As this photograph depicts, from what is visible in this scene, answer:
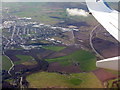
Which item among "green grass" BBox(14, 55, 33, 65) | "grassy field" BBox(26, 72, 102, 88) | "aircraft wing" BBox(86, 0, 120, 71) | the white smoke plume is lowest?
"grassy field" BBox(26, 72, 102, 88)

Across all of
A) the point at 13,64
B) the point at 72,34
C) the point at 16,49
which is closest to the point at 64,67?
the point at 13,64

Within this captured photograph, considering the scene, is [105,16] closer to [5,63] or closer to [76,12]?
[5,63]

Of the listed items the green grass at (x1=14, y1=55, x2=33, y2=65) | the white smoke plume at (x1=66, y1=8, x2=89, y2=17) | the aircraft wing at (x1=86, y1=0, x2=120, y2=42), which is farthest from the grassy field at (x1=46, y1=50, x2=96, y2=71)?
the white smoke plume at (x1=66, y1=8, x2=89, y2=17)

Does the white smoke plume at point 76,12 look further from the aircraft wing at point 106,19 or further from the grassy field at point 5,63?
the grassy field at point 5,63

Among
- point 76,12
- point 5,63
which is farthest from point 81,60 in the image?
point 76,12

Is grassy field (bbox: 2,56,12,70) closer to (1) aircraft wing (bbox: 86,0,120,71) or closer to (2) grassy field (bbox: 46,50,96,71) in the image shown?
(2) grassy field (bbox: 46,50,96,71)

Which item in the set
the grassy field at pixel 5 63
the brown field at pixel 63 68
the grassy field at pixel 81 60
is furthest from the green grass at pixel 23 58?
the brown field at pixel 63 68
